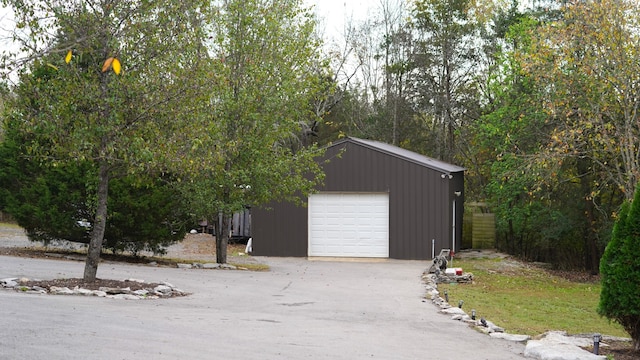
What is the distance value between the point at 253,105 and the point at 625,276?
11.6 m

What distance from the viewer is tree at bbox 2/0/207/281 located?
38.4 ft

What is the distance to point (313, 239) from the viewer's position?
916 inches

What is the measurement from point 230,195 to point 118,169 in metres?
5.78

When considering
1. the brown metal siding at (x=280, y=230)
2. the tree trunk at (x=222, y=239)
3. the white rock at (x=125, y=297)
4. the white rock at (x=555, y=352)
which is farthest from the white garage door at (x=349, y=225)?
the white rock at (x=555, y=352)

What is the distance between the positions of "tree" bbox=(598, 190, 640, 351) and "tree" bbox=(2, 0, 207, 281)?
23.5 feet

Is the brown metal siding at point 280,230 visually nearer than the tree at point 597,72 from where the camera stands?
No

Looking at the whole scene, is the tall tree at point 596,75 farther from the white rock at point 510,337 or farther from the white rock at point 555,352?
the white rock at point 555,352

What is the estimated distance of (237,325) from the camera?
9.24 meters

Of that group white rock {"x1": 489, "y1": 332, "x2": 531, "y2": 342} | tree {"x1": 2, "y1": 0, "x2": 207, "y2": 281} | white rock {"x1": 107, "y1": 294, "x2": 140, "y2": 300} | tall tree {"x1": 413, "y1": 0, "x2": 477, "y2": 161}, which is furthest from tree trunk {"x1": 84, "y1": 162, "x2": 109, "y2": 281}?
tall tree {"x1": 413, "y1": 0, "x2": 477, "y2": 161}

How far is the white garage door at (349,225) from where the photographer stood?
898 inches

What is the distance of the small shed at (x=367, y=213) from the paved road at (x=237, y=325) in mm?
7676

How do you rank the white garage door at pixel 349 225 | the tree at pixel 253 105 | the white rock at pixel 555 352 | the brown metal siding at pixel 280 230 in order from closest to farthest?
the white rock at pixel 555 352 → the tree at pixel 253 105 → the white garage door at pixel 349 225 → the brown metal siding at pixel 280 230

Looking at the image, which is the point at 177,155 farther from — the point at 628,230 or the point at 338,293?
the point at 628,230

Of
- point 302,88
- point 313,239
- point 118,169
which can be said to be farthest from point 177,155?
point 313,239
